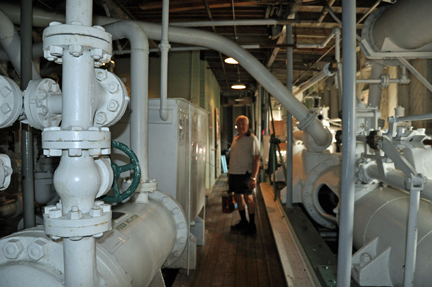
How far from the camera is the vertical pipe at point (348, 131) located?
66.3 inches

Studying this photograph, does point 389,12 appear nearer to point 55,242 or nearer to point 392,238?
point 392,238

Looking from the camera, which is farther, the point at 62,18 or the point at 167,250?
the point at 62,18

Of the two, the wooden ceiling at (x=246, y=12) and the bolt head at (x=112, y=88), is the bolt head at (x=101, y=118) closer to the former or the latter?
the bolt head at (x=112, y=88)

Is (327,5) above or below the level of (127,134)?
above

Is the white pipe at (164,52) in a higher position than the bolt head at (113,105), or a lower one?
higher

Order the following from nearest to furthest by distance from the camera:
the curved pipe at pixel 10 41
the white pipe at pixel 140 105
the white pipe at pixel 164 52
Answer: the curved pipe at pixel 10 41 < the white pipe at pixel 140 105 < the white pipe at pixel 164 52

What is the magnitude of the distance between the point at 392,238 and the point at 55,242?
222 centimetres

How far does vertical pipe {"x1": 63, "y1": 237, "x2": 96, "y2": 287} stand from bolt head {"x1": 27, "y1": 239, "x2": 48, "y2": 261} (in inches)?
8.8

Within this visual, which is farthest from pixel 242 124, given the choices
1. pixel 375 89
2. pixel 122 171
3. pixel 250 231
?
pixel 122 171

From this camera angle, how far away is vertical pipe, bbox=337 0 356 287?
5.52 feet

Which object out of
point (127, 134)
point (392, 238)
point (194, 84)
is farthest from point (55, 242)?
point (194, 84)

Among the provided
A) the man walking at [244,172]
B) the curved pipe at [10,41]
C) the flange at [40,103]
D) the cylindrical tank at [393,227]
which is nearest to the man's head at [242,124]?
the man walking at [244,172]

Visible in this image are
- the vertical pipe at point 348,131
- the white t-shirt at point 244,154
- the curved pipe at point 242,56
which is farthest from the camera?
the white t-shirt at point 244,154

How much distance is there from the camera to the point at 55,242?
1.31 metres
